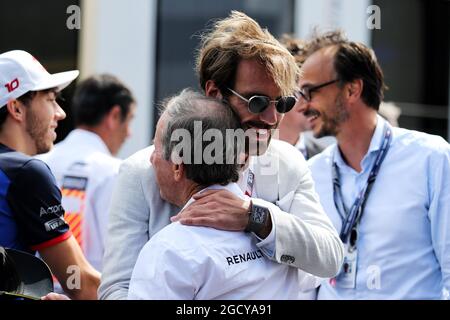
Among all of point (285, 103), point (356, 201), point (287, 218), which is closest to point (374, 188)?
point (356, 201)

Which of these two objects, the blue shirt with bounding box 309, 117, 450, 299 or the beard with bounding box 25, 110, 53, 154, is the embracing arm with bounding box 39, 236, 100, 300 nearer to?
the beard with bounding box 25, 110, 53, 154

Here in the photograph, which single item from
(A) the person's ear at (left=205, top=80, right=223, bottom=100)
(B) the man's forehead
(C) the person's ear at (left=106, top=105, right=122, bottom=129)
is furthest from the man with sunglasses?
(A) the person's ear at (left=205, top=80, right=223, bottom=100)

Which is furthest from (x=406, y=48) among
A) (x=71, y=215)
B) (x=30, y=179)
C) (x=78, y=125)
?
(x=30, y=179)

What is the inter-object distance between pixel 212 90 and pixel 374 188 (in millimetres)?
1259

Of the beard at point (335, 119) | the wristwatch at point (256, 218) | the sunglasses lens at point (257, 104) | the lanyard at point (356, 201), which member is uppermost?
the sunglasses lens at point (257, 104)

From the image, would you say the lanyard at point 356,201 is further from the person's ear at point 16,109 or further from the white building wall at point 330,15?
the white building wall at point 330,15

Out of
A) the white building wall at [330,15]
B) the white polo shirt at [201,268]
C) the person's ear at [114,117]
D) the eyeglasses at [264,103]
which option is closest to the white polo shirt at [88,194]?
the person's ear at [114,117]

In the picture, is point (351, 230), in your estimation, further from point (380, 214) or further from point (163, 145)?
point (163, 145)

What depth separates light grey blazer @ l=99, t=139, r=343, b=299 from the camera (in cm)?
246

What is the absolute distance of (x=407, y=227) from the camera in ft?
11.4

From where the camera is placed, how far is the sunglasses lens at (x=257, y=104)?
257cm

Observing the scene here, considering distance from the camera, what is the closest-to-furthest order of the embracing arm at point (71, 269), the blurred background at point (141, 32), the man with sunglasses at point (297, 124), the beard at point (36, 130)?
the embracing arm at point (71, 269), the beard at point (36, 130), the man with sunglasses at point (297, 124), the blurred background at point (141, 32)

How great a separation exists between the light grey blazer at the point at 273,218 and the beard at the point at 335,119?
4.29 ft
